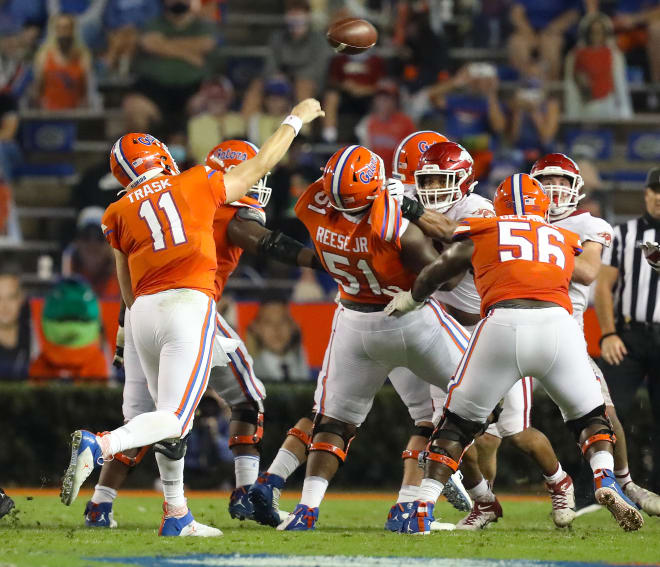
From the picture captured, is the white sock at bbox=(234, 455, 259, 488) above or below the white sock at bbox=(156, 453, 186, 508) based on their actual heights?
below

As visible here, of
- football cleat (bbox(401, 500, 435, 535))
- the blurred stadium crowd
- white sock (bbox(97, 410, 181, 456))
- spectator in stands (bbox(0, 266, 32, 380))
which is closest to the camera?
white sock (bbox(97, 410, 181, 456))

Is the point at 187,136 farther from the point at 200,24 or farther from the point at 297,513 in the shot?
the point at 297,513

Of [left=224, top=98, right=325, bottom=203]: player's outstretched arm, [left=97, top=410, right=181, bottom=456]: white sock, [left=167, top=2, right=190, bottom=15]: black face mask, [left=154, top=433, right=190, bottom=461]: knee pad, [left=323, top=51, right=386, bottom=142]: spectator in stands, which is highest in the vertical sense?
[left=167, top=2, right=190, bottom=15]: black face mask

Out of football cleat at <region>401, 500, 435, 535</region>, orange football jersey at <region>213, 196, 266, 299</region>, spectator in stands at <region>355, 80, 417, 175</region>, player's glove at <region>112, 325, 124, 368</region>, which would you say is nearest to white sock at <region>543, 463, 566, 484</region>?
football cleat at <region>401, 500, 435, 535</region>

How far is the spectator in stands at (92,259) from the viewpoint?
11.7 m

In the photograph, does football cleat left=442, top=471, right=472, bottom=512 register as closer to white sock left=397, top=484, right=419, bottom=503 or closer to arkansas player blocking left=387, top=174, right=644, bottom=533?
white sock left=397, top=484, right=419, bottom=503

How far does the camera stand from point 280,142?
19.4 feet

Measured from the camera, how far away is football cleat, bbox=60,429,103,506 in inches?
203

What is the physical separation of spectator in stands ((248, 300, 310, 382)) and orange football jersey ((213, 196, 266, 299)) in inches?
137

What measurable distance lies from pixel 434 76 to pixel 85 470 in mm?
9202

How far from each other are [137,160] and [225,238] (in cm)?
78

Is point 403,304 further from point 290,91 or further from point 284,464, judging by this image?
point 290,91

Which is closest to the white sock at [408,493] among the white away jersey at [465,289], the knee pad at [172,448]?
the white away jersey at [465,289]

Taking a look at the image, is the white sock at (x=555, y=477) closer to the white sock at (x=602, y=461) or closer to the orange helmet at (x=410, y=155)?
the white sock at (x=602, y=461)
